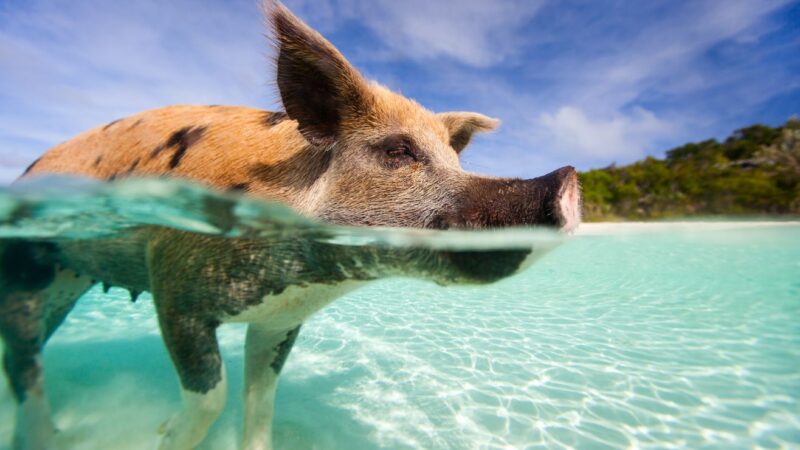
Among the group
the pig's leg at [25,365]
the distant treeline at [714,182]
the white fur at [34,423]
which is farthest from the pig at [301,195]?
the distant treeline at [714,182]

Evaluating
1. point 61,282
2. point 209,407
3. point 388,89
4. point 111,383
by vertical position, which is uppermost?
point 388,89

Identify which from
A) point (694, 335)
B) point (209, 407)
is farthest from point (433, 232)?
point (694, 335)

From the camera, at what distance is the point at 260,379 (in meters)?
3.07

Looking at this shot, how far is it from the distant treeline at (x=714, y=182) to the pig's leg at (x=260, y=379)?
25041 millimetres

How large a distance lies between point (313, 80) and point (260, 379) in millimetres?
2279

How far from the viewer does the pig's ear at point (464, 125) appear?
115 inches

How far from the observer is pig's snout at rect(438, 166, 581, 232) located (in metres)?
1.58

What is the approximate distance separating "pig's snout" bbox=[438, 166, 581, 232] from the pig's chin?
163 mm

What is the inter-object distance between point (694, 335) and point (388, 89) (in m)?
6.42

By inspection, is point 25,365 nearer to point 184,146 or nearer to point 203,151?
point 184,146

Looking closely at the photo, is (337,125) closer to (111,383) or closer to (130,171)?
(130,171)

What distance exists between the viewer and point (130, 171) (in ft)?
8.80

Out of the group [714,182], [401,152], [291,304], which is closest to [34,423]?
[291,304]

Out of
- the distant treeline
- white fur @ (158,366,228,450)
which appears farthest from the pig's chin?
the distant treeline
